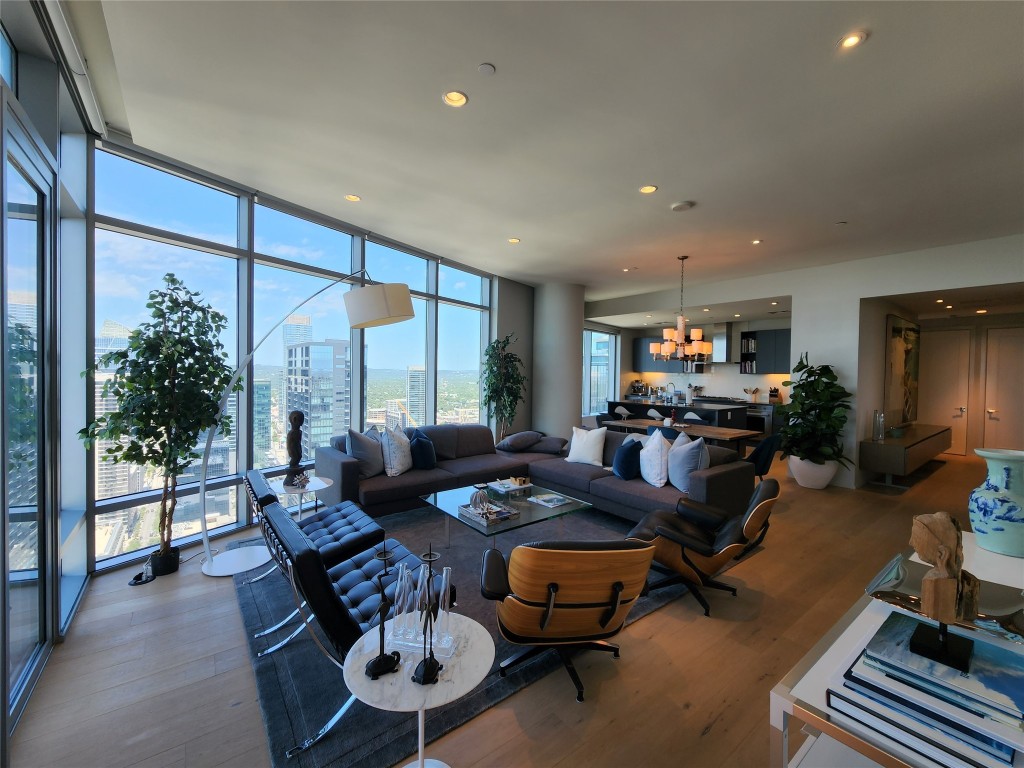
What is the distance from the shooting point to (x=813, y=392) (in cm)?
558

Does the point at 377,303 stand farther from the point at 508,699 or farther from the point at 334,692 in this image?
the point at 508,699

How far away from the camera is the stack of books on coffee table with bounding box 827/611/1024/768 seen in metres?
0.68

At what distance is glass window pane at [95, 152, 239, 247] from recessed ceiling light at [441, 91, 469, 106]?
2817 mm

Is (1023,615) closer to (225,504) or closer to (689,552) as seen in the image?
(689,552)

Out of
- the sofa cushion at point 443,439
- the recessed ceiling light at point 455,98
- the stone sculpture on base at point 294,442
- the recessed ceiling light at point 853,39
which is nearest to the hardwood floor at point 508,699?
the stone sculpture on base at point 294,442

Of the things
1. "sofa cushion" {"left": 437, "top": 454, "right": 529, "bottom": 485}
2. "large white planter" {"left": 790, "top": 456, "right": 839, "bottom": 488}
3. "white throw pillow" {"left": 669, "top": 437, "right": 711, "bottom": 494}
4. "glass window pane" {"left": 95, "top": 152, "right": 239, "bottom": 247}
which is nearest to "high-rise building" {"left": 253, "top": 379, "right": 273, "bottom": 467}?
"glass window pane" {"left": 95, "top": 152, "right": 239, "bottom": 247}

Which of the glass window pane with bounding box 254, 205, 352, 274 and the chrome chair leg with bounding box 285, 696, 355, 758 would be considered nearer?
the chrome chair leg with bounding box 285, 696, 355, 758

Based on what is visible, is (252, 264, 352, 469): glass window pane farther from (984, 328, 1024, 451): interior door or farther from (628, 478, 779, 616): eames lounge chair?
(984, 328, 1024, 451): interior door

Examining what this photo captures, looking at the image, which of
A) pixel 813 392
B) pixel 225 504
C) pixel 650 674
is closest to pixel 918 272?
pixel 813 392

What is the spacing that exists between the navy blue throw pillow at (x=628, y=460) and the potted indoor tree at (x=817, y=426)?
257 centimetres

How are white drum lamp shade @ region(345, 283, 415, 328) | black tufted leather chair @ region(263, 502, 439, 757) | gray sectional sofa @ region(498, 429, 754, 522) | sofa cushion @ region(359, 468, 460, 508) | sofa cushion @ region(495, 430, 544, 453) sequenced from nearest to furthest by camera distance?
black tufted leather chair @ region(263, 502, 439, 757) < white drum lamp shade @ region(345, 283, 415, 328) < gray sectional sofa @ region(498, 429, 754, 522) < sofa cushion @ region(359, 468, 460, 508) < sofa cushion @ region(495, 430, 544, 453)

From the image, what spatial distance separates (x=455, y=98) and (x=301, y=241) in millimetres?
2936

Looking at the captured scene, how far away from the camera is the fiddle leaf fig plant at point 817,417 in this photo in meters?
5.45

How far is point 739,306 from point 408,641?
24.6 ft
